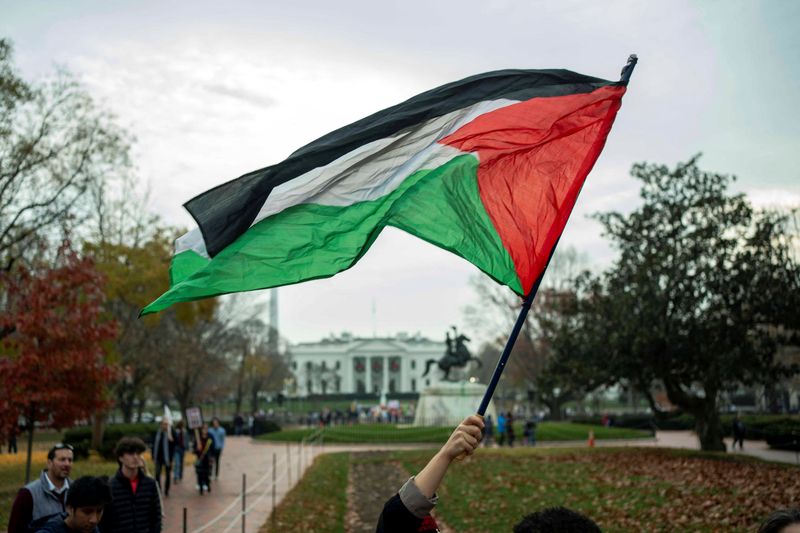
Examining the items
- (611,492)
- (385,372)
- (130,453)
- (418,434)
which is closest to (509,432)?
(418,434)

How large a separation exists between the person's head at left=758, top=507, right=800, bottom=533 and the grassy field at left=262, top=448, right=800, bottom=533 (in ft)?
31.2

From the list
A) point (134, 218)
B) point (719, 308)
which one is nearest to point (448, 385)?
point (134, 218)

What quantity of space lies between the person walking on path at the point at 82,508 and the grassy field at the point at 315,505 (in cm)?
943

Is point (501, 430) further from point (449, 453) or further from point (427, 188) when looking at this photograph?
point (449, 453)

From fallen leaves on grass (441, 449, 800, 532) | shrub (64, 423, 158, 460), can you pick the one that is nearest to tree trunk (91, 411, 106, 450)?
shrub (64, 423, 158, 460)

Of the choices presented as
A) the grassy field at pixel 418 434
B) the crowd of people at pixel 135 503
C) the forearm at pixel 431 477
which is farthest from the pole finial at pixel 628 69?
the grassy field at pixel 418 434

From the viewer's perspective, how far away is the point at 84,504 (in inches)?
184

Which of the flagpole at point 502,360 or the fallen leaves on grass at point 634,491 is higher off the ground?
the flagpole at point 502,360

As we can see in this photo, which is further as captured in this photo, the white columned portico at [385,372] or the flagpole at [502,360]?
the white columned portico at [385,372]

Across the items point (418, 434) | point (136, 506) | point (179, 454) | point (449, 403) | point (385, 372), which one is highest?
point (385, 372)

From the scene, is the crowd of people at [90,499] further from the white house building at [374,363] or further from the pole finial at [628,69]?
the white house building at [374,363]

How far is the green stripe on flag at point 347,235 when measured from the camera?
5.17 m

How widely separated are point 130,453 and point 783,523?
586cm

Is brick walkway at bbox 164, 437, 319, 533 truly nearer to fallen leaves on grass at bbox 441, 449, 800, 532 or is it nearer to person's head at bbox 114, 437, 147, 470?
person's head at bbox 114, 437, 147, 470
